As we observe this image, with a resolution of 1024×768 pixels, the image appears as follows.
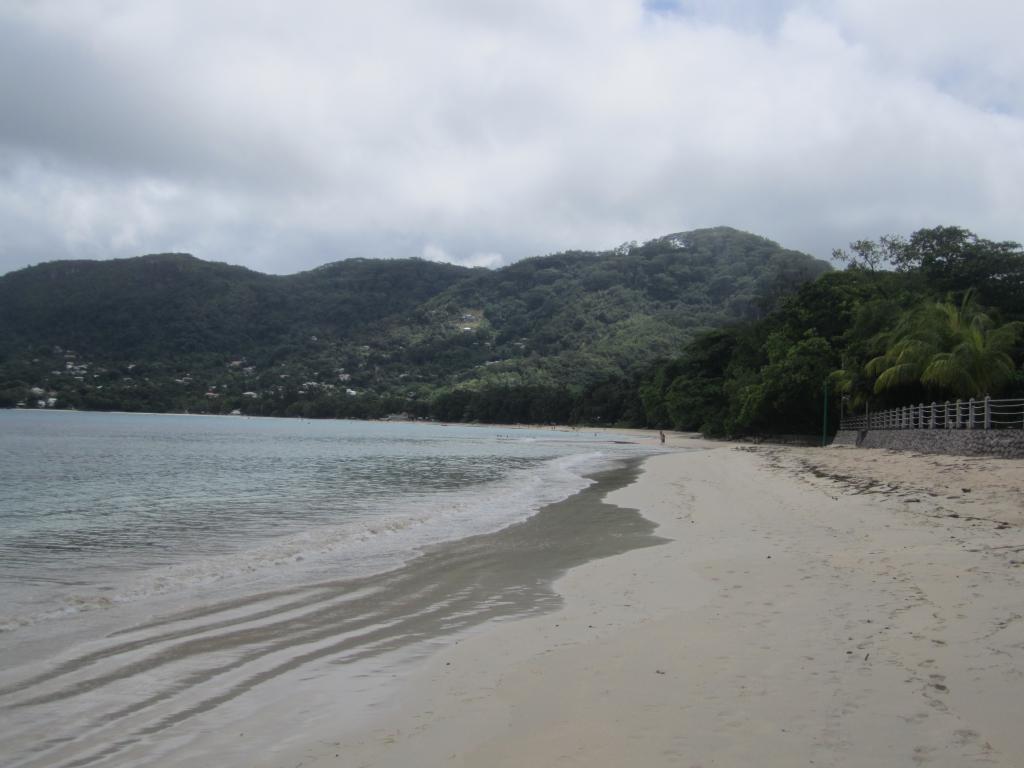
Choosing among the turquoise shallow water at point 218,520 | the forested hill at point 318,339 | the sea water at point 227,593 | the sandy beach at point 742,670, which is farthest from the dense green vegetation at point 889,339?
the forested hill at point 318,339

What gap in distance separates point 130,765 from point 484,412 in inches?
5349

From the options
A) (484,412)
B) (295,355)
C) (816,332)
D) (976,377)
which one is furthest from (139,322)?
(976,377)

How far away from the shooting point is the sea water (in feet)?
15.0

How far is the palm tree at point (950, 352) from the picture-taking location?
29375 mm

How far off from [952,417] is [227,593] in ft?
87.8

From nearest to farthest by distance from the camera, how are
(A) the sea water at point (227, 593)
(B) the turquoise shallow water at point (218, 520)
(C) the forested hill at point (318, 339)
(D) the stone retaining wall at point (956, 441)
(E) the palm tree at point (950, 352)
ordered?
1. (A) the sea water at point (227, 593)
2. (B) the turquoise shallow water at point (218, 520)
3. (D) the stone retaining wall at point (956, 441)
4. (E) the palm tree at point (950, 352)
5. (C) the forested hill at point (318, 339)

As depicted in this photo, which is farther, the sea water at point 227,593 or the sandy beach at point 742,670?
the sea water at point 227,593

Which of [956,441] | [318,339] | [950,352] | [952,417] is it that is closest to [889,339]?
[950,352]

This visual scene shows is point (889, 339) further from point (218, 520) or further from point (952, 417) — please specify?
point (218, 520)

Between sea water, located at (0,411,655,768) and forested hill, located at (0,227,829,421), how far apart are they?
113 m

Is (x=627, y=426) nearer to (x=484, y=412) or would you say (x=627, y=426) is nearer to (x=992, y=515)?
(x=484, y=412)

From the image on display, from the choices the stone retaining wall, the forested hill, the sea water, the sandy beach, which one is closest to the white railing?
the stone retaining wall

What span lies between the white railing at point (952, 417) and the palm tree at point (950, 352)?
1.12 m

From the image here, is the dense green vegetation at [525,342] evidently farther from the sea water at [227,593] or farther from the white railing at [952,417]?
→ the sea water at [227,593]
